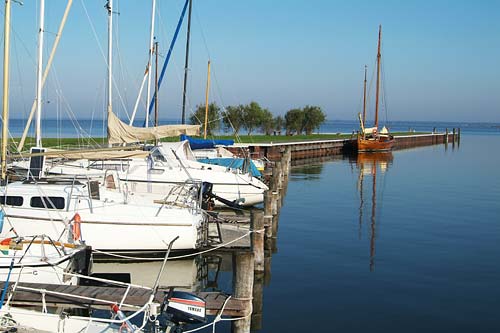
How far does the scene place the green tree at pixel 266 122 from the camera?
290 feet

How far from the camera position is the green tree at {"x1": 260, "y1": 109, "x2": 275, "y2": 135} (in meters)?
88.4

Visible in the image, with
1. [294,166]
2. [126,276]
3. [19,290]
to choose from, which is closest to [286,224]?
[126,276]

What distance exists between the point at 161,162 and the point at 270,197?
23.7 ft

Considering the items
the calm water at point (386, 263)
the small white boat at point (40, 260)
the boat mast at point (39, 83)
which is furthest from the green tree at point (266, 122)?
the small white boat at point (40, 260)

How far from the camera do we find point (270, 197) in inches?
798

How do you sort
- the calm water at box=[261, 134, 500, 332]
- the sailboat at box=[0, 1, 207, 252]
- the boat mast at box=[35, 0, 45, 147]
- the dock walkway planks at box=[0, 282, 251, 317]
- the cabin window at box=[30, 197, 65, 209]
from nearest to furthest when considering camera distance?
the dock walkway planks at box=[0, 282, 251, 317] → the calm water at box=[261, 134, 500, 332] → the sailboat at box=[0, 1, 207, 252] → the cabin window at box=[30, 197, 65, 209] → the boat mast at box=[35, 0, 45, 147]

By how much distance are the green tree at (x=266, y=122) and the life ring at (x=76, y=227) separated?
71.9 metres

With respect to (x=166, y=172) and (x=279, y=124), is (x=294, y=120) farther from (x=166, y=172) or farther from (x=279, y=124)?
(x=166, y=172)

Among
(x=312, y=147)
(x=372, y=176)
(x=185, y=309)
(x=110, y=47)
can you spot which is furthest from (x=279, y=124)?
(x=185, y=309)

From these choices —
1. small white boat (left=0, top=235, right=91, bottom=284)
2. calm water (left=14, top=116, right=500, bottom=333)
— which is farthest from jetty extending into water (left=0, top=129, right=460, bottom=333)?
small white boat (left=0, top=235, right=91, bottom=284)

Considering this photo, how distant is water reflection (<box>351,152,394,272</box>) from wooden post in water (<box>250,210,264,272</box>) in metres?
3.85

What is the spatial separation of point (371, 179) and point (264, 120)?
45184mm

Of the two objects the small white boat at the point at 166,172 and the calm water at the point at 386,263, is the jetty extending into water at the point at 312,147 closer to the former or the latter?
the calm water at the point at 386,263

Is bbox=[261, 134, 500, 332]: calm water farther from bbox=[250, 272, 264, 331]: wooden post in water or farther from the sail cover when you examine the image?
the sail cover
